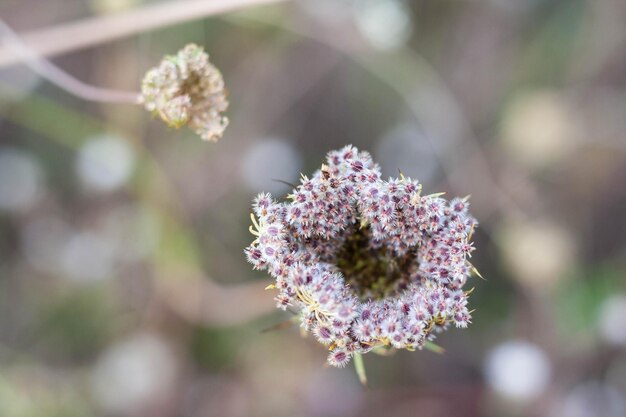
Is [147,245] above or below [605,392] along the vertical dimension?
above

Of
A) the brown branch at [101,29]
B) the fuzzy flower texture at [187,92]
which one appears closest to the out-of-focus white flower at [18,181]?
the brown branch at [101,29]

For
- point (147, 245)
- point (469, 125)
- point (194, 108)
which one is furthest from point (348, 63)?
point (194, 108)

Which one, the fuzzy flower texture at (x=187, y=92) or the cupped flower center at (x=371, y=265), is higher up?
the fuzzy flower texture at (x=187, y=92)

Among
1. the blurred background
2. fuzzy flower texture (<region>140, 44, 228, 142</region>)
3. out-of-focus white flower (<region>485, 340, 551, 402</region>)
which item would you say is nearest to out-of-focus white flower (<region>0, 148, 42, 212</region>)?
the blurred background

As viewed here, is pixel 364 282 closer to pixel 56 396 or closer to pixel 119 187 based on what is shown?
pixel 119 187

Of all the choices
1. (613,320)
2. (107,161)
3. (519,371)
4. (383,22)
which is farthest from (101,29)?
(613,320)

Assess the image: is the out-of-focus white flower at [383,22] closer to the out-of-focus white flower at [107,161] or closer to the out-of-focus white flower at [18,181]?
the out-of-focus white flower at [107,161]

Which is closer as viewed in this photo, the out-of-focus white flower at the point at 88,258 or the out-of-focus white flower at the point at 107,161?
the out-of-focus white flower at the point at 107,161
